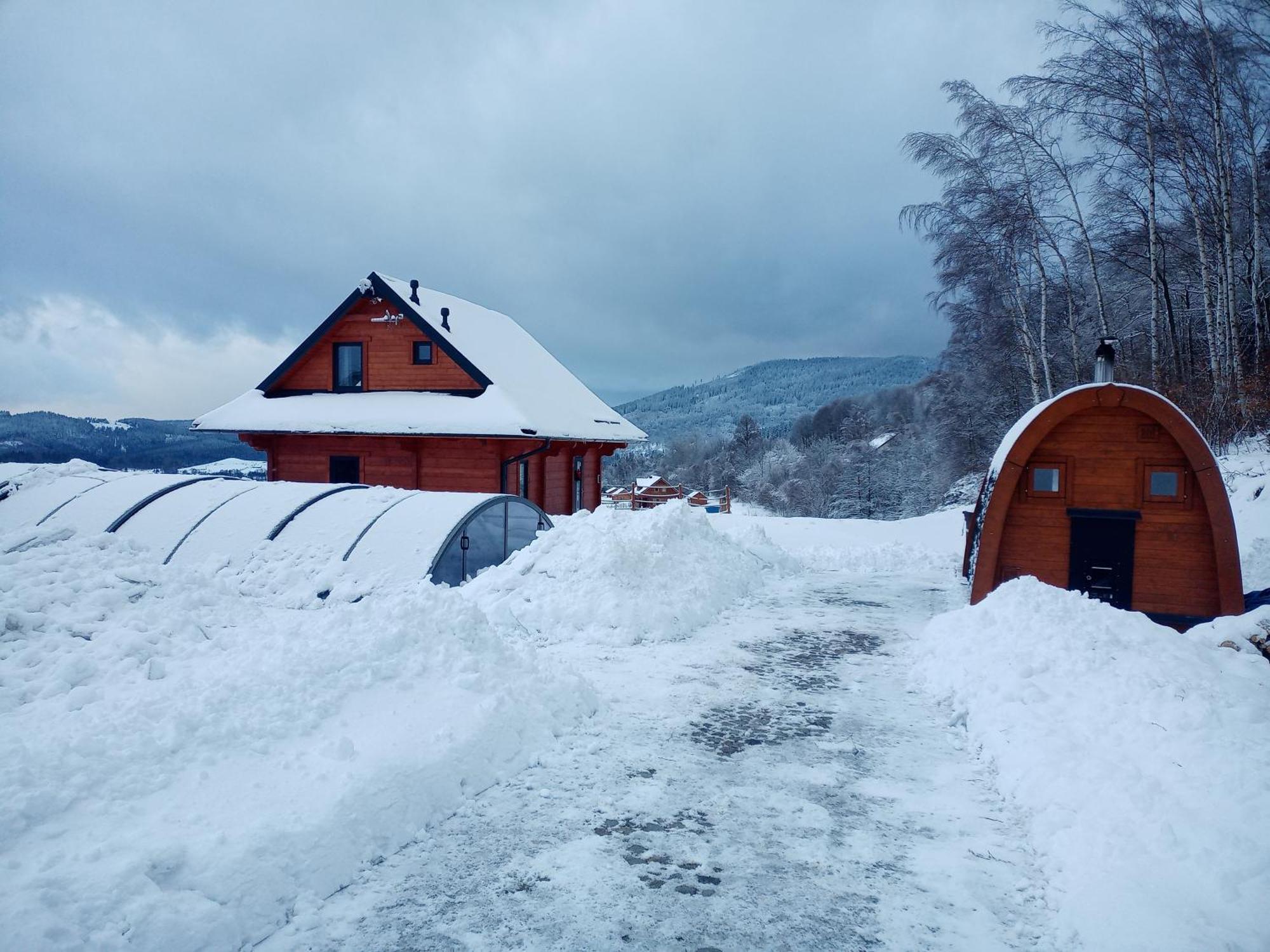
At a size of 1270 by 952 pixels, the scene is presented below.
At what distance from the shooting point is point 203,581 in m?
5.93

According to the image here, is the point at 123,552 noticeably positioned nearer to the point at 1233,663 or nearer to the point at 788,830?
the point at 788,830

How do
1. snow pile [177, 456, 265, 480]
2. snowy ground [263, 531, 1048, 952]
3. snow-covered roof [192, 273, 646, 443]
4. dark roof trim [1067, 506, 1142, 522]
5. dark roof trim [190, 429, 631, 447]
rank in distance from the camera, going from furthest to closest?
snow-covered roof [192, 273, 646, 443]
dark roof trim [190, 429, 631, 447]
snow pile [177, 456, 265, 480]
dark roof trim [1067, 506, 1142, 522]
snowy ground [263, 531, 1048, 952]

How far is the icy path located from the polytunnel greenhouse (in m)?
4.24

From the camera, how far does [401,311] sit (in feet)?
57.6

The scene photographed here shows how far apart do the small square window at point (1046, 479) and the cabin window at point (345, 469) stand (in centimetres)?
1481

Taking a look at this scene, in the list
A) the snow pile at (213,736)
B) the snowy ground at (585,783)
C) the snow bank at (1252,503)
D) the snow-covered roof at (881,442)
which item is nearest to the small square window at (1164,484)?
the snow bank at (1252,503)

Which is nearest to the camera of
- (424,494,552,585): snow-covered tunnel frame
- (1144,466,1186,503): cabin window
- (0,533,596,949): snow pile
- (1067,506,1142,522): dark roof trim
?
(0,533,596,949): snow pile

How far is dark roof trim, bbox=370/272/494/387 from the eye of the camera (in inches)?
669

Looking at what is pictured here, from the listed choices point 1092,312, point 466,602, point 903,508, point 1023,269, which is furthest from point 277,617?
point 903,508

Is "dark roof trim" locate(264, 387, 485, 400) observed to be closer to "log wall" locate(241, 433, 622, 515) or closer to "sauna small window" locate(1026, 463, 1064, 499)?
"log wall" locate(241, 433, 622, 515)

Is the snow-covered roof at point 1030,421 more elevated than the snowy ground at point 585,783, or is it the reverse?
the snow-covered roof at point 1030,421

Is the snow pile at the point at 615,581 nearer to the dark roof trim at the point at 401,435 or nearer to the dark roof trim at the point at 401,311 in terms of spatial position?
the dark roof trim at the point at 401,435

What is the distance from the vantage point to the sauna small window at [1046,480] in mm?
9727

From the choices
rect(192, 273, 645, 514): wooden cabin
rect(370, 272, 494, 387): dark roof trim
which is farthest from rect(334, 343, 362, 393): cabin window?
rect(370, 272, 494, 387): dark roof trim
